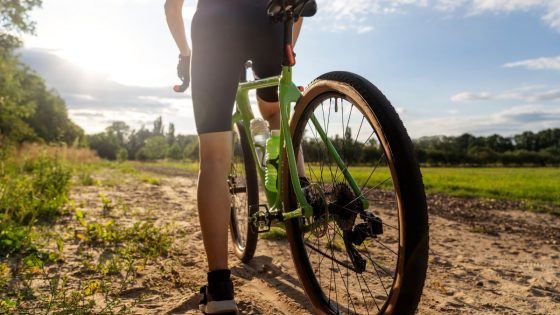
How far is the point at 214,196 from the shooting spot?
2.24m

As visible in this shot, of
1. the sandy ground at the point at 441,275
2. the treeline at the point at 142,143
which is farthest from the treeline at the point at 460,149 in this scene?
the sandy ground at the point at 441,275

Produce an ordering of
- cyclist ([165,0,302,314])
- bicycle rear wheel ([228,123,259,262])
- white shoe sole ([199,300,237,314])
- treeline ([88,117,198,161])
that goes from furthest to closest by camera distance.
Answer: treeline ([88,117,198,161]) → bicycle rear wheel ([228,123,259,262]) → cyclist ([165,0,302,314]) → white shoe sole ([199,300,237,314])

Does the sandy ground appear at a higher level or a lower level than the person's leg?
lower

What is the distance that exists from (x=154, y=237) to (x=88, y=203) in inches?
113

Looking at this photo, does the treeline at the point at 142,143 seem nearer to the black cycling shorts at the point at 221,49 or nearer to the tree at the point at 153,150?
the tree at the point at 153,150

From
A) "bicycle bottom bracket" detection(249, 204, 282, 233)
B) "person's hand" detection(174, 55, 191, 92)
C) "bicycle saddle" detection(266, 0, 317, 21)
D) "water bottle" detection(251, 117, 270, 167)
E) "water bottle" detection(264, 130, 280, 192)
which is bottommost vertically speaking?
"bicycle bottom bracket" detection(249, 204, 282, 233)

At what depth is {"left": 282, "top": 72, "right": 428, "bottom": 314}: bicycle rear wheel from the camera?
1576 mm

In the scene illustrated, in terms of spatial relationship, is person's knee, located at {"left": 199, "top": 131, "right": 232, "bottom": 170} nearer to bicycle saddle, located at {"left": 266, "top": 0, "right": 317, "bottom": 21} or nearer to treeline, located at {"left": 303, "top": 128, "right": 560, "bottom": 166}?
bicycle saddle, located at {"left": 266, "top": 0, "right": 317, "bottom": 21}

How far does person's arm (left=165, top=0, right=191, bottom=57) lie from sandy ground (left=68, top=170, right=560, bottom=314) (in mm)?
1528

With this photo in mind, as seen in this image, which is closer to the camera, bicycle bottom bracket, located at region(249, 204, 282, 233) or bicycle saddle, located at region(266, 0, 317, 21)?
bicycle saddle, located at region(266, 0, 317, 21)

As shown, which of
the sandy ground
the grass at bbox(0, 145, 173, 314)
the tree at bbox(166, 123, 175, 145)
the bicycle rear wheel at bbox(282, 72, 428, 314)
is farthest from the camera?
the tree at bbox(166, 123, 175, 145)

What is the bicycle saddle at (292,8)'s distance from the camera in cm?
222

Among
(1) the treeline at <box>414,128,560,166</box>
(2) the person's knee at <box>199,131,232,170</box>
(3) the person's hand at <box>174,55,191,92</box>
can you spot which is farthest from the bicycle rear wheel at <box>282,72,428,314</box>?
(1) the treeline at <box>414,128,560,166</box>

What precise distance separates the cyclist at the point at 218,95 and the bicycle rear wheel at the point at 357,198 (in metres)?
0.42
